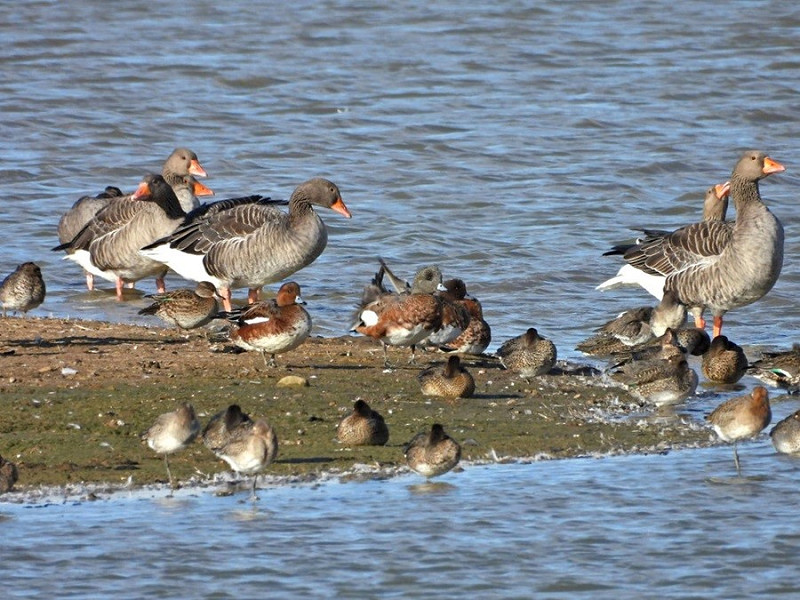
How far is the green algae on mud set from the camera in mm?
9758

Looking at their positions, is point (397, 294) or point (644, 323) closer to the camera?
point (397, 294)

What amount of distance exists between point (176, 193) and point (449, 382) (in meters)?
Answer: 8.51

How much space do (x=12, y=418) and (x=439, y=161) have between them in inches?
593

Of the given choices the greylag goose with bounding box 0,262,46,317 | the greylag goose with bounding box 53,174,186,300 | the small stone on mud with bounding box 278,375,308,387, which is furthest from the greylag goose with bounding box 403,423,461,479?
the greylag goose with bounding box 53,174,186,300

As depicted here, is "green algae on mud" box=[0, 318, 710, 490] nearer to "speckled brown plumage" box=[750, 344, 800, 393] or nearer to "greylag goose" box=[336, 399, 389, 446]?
"greylag goose" box=[336, 399, 389, 446]

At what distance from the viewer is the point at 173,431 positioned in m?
9.15

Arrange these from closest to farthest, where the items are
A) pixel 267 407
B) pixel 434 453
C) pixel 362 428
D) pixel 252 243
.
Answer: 1. pixel 434 453
2. pixel 362 428
3. pixel 267 407
4. pixel 252 243

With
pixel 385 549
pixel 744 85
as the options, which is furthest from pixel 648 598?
pixel 744 85

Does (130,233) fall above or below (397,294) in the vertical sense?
below

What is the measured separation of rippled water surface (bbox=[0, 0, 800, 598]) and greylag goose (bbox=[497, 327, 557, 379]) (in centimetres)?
198

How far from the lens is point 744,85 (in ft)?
94.3

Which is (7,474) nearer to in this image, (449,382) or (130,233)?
(449,382)

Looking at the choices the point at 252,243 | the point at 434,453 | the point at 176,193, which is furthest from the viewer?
the point at 176,193

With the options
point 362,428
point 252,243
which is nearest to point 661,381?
point 362,428
